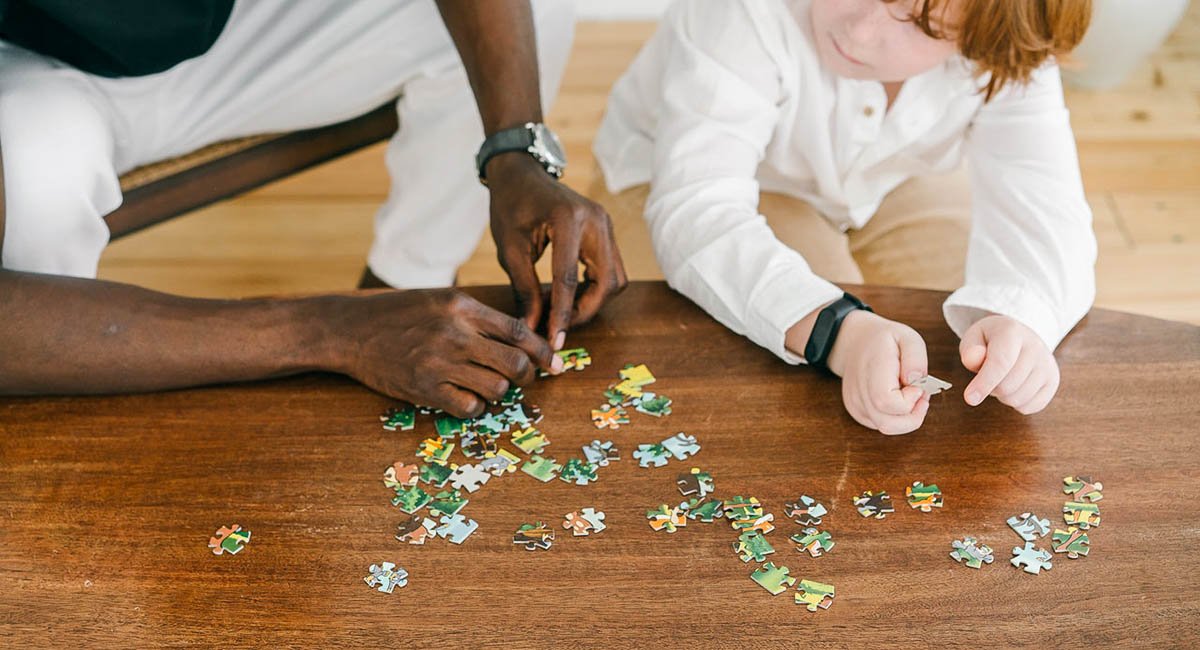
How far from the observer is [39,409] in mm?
1131

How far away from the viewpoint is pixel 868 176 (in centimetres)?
161

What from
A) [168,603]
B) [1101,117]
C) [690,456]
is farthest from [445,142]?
[1101,117]

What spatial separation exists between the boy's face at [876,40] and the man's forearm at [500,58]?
38 centimetres

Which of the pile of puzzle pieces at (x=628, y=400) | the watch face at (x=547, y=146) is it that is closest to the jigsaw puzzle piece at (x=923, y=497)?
the pile of puzzle pieces at (x=628, y=400)

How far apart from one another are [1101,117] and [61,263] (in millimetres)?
2504

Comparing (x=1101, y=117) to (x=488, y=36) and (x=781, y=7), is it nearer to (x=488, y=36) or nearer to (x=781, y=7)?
(x=781, y=7)

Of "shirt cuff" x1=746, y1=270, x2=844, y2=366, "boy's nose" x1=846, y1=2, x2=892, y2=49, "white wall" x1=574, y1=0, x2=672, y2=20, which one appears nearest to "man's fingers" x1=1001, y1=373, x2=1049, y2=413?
"shirt cuff" x1=746, y1=270, x2=844, y2=366

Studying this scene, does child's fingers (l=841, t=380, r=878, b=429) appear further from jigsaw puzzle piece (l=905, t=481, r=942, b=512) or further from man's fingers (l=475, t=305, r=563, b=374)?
man's fingers (l=475, t=305, r=563, b=374)

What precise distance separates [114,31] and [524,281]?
685 millimetres

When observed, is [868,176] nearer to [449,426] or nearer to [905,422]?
[905,422]

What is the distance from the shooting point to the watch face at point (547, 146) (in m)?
1.35

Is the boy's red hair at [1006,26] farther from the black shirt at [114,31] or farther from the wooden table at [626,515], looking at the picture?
the black shirt at [114,31]

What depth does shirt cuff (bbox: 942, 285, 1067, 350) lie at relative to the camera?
1.18 m

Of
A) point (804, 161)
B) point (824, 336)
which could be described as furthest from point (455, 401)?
point (804, 161)
